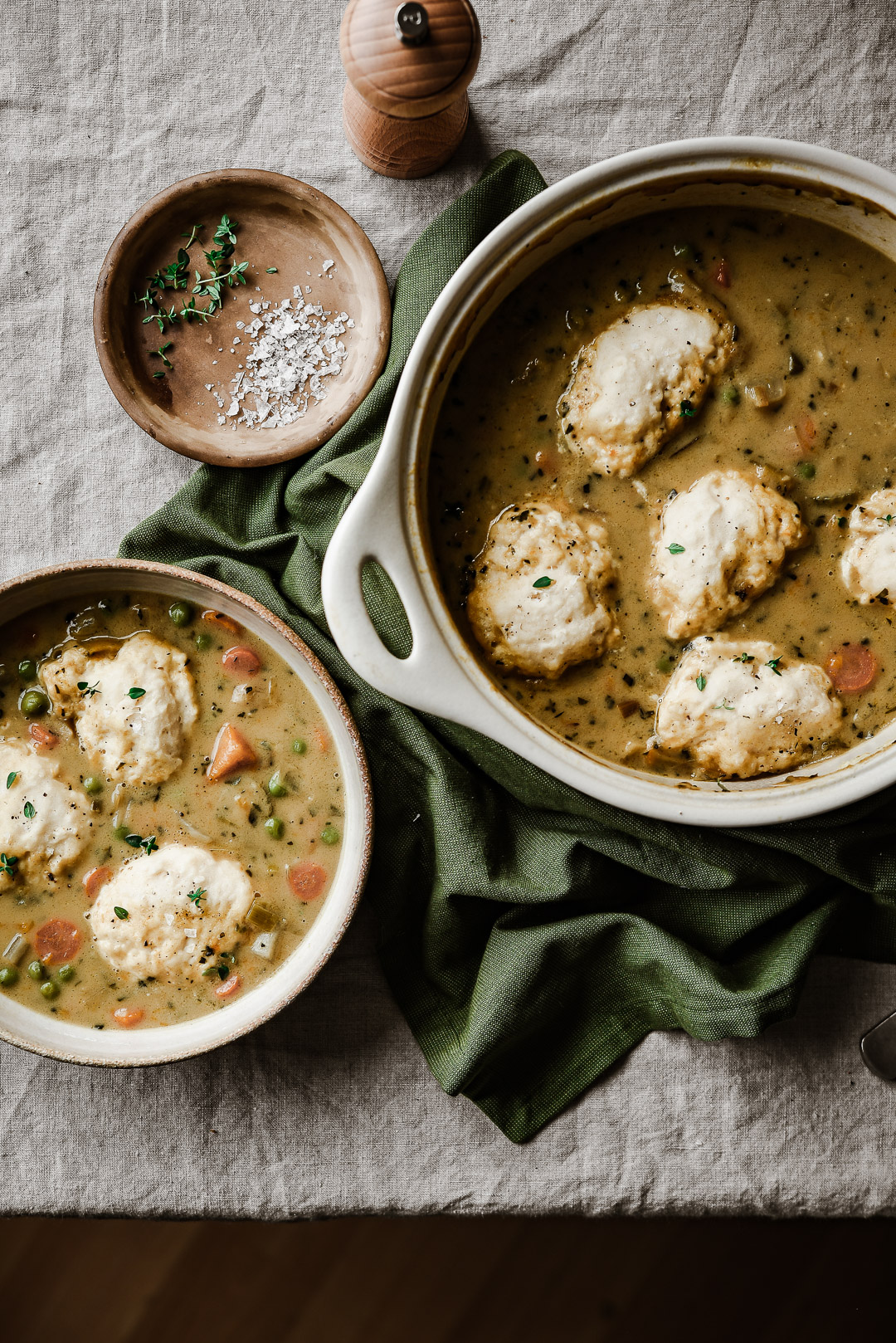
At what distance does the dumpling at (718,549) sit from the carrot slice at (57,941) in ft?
5.40

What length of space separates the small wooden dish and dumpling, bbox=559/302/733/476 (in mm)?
531

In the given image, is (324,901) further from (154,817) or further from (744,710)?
(744,710)

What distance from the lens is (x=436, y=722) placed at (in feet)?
8.05

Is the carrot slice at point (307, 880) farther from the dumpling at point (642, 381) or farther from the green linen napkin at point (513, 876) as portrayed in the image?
the dumpling at point (642, 381)

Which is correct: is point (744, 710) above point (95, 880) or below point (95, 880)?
above

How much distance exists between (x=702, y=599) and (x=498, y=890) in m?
0.85

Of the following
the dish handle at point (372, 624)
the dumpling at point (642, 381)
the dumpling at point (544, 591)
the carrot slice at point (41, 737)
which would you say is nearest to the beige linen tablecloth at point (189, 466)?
the carrot slice at point (41, 737)

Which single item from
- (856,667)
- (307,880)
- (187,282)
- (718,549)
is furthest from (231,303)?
(856,667)

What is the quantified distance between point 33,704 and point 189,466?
0.72m

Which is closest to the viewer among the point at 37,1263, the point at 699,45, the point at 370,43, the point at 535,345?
the point at 370,43

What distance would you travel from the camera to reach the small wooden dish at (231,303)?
2.44 metres

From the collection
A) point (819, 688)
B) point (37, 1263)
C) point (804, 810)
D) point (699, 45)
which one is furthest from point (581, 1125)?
point (699, 45)

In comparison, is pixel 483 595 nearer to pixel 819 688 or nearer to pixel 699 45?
pixel 819 688

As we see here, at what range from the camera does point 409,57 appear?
2188 millimetres
